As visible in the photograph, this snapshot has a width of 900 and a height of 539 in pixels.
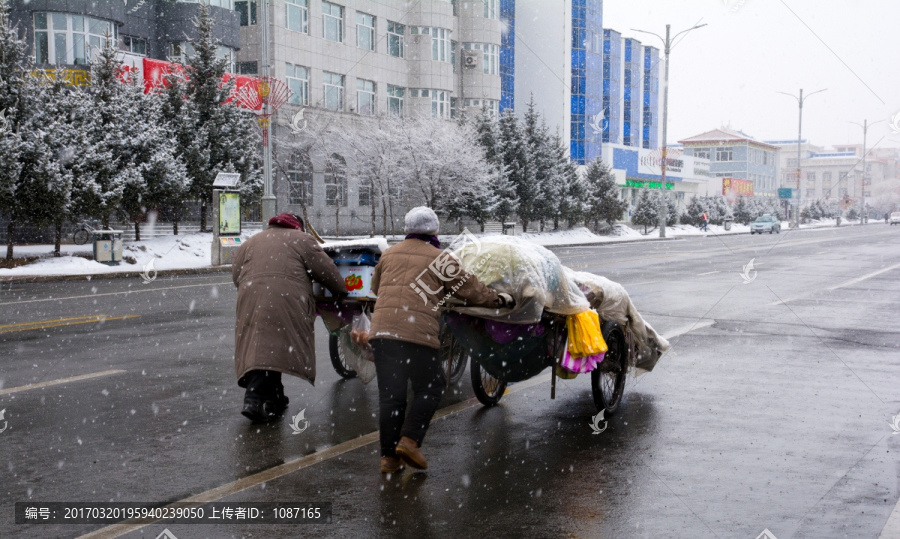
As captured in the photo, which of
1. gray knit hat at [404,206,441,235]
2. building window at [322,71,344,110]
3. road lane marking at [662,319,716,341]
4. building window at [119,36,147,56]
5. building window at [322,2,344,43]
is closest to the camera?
gray knit hat at [404,206,441,235]

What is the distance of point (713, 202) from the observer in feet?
268

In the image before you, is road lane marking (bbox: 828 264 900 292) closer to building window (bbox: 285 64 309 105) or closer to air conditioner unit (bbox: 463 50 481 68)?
building window (bbox: 285 64 309 105)

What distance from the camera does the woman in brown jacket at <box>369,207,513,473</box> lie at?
5.41 m

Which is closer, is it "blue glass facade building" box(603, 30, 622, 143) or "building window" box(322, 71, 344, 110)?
"building window" box(322, 71, 344, 110)

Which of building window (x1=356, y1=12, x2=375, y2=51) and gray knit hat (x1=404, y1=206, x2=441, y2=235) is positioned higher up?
building window (x1=356, y1=12, x2=375, y2=51)

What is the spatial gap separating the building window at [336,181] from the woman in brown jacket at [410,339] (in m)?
41.6

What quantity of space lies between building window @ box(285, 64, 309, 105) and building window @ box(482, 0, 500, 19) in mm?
18405

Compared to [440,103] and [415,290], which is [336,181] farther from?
[415,290]

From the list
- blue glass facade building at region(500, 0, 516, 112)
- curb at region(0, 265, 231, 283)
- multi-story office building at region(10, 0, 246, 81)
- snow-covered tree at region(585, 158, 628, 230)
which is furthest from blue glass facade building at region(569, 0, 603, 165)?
curb at region(0, 265, 231, 283)

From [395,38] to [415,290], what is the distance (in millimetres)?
→ 51179

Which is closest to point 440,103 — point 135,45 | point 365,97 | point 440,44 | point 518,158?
point 440,44

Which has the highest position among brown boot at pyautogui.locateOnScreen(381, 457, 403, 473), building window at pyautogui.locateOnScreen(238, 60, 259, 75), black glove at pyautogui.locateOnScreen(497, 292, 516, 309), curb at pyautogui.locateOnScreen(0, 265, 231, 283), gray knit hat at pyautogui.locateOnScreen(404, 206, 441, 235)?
building window at pyautogui.locateOnScreen(238, 60, 259, 75)

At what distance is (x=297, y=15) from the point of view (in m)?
46.8

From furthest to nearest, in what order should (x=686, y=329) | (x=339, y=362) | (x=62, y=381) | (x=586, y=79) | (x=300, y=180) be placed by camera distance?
1. (x=586, y=79)
2. (x=300, y=180)
3. (x=686, y=329)
4. (x=339, y=362)
5. (x=62, y=381)
